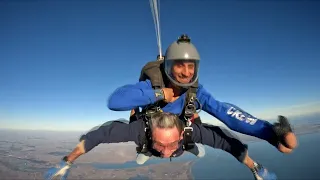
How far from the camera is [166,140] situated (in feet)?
10.5

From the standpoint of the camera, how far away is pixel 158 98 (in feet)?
8.80

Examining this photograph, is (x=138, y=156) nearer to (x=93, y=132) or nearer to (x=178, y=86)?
(x=93, y=132)

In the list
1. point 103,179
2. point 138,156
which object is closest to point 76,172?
point 103,179

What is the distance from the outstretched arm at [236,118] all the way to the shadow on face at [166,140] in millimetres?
535

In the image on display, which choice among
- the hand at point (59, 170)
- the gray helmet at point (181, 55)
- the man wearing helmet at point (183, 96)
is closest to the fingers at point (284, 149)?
the man wearing helmet at point (183, 96)

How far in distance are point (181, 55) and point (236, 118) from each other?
1026mm

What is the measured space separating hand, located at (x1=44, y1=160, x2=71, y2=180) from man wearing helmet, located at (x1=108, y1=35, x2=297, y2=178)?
44.9 inches

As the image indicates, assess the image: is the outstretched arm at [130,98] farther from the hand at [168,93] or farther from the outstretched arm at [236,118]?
the outstretched arm at [236,118]

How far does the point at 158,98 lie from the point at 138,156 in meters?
1.30

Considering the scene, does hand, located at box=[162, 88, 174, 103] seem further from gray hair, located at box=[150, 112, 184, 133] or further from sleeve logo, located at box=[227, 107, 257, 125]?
sleeve logo, located at box=[227, 107, 257, 125]

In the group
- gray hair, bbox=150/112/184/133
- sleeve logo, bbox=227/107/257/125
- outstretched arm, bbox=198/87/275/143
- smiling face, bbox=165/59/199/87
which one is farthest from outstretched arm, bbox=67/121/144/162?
sleeve logo, bbox=227/107/257/125

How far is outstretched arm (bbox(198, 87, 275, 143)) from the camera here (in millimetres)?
2547

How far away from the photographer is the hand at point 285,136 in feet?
6.88

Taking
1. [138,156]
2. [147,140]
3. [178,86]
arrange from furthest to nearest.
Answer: [138,156] < [147,140] < [178,86]
